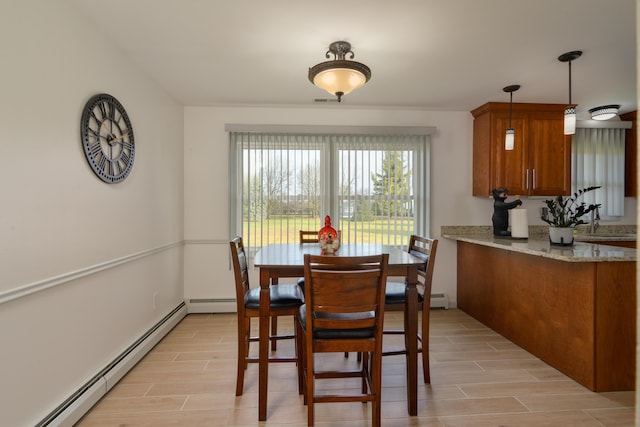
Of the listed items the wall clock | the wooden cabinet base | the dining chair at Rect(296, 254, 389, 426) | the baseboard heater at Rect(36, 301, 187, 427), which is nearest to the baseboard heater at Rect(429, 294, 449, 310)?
the wooden cabinet base

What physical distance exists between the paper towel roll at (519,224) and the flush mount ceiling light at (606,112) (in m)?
1.62

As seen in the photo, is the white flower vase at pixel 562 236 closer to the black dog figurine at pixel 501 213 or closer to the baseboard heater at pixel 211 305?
the black dog figurine at pixel 501 213

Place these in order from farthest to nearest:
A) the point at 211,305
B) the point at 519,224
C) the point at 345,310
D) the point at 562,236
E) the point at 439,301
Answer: the point at 439,301
the point at 211,305
the point at 519,224
the point at 562,236
the point at 345,310

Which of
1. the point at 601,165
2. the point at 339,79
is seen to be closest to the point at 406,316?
the point at 339,79

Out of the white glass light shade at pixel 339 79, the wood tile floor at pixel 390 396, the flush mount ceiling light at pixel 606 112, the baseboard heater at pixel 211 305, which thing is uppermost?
the flush mount ceiling light at pixel 606 112

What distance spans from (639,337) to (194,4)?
2.29 meters

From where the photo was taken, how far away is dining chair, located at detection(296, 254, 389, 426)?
5.12 feet

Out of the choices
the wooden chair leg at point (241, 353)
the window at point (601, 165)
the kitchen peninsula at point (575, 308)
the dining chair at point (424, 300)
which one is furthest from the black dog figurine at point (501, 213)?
the wooden chair leg at point (241, 353)

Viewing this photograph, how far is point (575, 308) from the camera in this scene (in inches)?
86.3

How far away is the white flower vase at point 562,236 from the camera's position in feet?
8.30

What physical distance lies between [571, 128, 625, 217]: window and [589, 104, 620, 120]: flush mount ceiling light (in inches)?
15.6

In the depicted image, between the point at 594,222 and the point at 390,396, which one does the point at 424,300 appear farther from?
the point at 594,222

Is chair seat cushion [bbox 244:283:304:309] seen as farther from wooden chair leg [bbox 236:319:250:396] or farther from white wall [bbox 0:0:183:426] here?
white wall [bbox 0:0:183:426]

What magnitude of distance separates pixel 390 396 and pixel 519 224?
2072 mm
